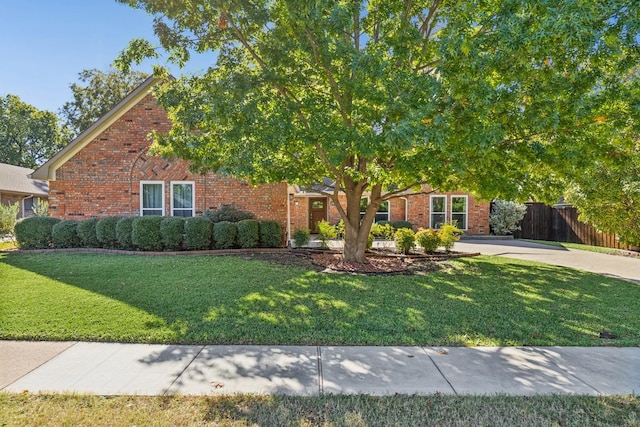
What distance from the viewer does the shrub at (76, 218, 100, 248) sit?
12125 mm

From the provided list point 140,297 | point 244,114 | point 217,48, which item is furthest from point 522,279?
point 217,48

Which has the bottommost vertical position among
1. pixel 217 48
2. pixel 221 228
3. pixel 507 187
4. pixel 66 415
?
pixel 66 415

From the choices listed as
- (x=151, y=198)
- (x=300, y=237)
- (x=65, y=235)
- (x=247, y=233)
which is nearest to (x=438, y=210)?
→ (x=300, y=237)

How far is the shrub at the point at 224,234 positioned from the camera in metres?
12.1

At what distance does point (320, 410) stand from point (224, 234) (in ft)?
31.7

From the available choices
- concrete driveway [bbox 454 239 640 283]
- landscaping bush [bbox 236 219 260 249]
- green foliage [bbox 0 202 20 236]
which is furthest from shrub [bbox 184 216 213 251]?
concrete driveway [bbox 454 239 640 283]

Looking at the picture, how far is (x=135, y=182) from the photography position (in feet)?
46.1

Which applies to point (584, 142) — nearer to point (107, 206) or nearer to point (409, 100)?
point (409, 100)

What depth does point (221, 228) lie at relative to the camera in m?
12.1

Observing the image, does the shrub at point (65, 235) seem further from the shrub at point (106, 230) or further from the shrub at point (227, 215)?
the shrub at point (227, 215)

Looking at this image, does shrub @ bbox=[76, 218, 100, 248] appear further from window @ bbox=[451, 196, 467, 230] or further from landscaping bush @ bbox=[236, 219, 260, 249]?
window @ bbox=[451, 196, 467, 230]

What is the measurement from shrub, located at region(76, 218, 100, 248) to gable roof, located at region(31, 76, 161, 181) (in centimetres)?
309

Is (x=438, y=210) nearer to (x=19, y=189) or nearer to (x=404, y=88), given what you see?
(x=404, y=88)

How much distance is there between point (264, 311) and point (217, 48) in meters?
5.93
